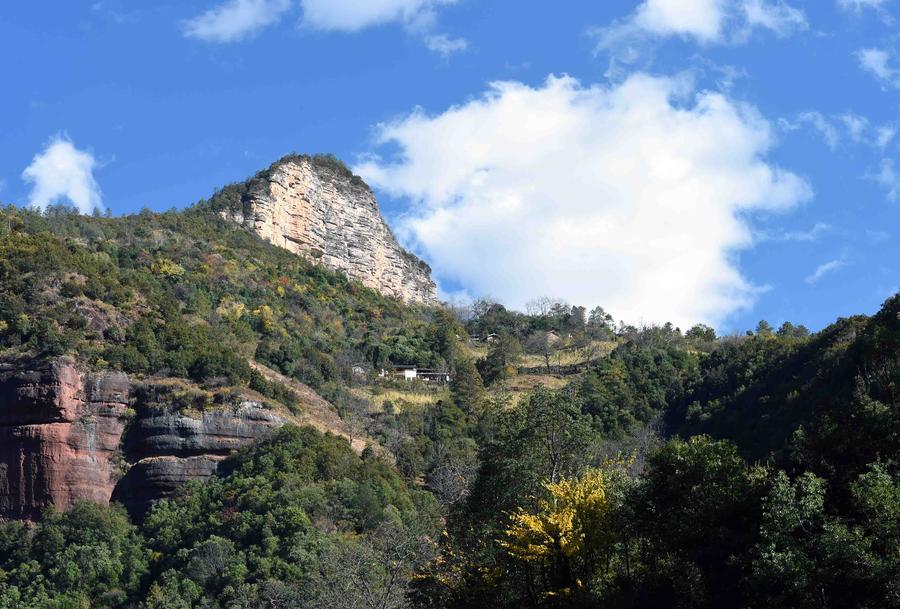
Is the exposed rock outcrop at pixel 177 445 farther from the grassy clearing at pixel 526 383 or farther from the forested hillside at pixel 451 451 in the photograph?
the grassy clearing at pixel 526 383

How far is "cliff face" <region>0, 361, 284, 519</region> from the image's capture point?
183ft

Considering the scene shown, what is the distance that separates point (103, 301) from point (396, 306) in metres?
43.4

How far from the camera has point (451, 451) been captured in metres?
63.8

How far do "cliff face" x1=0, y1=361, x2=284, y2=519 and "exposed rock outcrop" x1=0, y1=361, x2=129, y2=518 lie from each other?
0.05 m

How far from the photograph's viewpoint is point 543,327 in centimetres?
10125

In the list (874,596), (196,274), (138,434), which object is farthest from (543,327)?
(874,596)

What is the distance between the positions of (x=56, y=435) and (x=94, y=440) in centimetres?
180

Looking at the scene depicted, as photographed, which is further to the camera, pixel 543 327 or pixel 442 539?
pixel 543 327

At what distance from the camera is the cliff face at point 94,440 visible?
2196 inches

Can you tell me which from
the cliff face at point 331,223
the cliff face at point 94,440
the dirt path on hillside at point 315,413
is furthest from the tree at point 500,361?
the cliff face at point 94,440

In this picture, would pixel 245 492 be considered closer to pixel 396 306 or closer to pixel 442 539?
pixel 442 539

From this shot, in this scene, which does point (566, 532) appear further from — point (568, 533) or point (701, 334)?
Answer: point (701, 334)

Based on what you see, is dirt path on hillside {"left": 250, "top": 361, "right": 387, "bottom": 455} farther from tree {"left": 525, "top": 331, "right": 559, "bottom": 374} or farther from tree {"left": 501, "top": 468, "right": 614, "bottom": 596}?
tree {"left": 501, "top": 468, "right": 614, "bottom": 596}

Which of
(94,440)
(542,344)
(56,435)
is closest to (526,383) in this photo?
(542,344)
